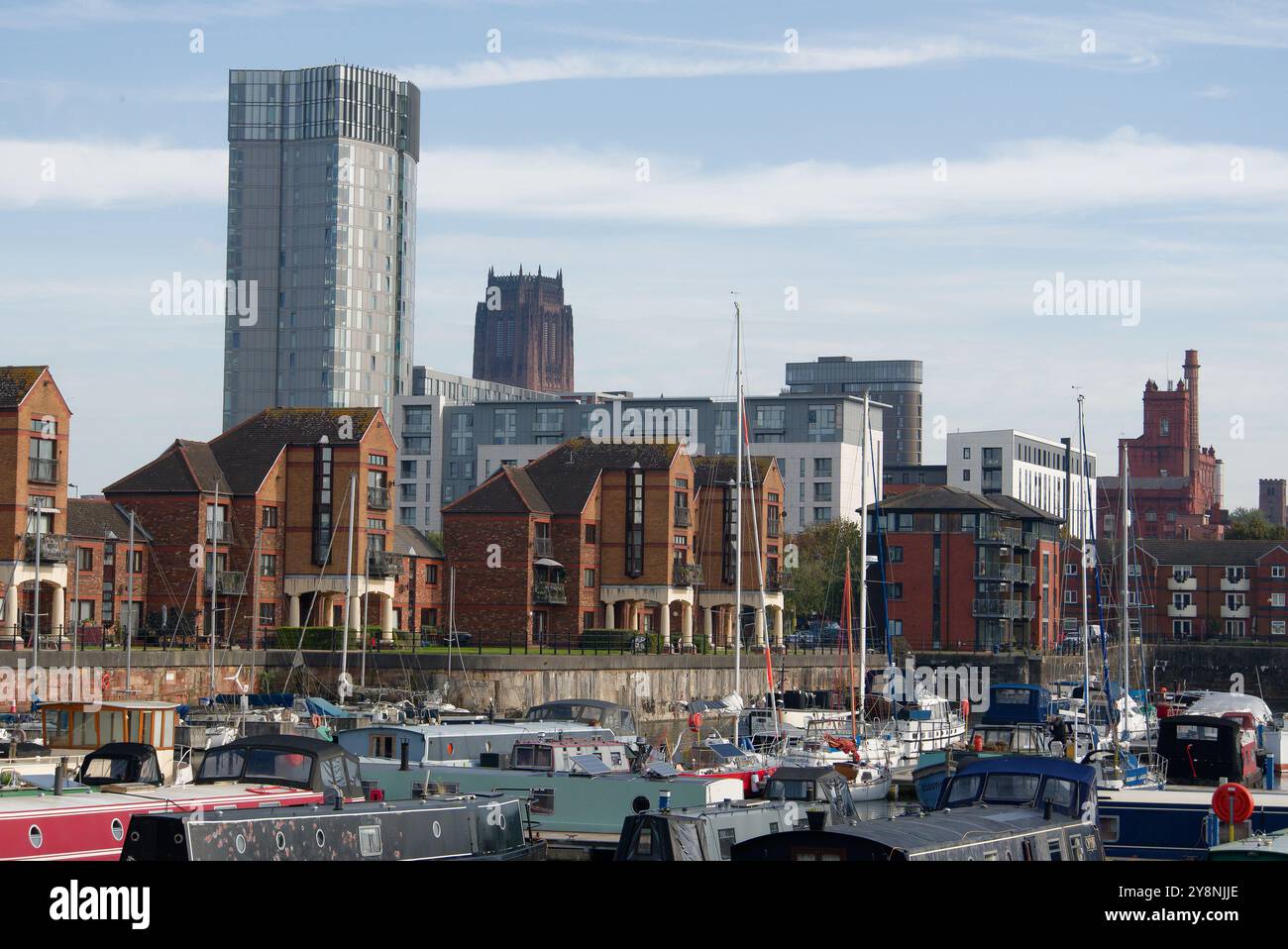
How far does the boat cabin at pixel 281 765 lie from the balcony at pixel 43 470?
154 ft

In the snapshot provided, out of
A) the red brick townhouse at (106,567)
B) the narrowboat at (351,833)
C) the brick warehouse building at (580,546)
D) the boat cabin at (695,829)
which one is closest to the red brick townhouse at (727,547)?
the brick warehouse building at (580,546)

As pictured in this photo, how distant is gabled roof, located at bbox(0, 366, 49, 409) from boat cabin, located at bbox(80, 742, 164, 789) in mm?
43041

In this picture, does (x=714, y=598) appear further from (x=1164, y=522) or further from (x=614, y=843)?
(x=1164, y=522)

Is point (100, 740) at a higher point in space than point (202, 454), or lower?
lower

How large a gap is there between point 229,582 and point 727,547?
37.2 meters

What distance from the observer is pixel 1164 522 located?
200m

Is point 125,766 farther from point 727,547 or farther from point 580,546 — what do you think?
point 727,547

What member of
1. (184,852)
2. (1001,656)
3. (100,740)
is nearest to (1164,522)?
(1001,656)

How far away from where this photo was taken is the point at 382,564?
290ft

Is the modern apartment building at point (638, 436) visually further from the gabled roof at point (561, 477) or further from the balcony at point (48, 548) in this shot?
the balcony at point (48, 548)

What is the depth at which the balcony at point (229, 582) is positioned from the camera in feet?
276

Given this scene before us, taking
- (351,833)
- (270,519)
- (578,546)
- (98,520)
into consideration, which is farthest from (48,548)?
(351,833)
